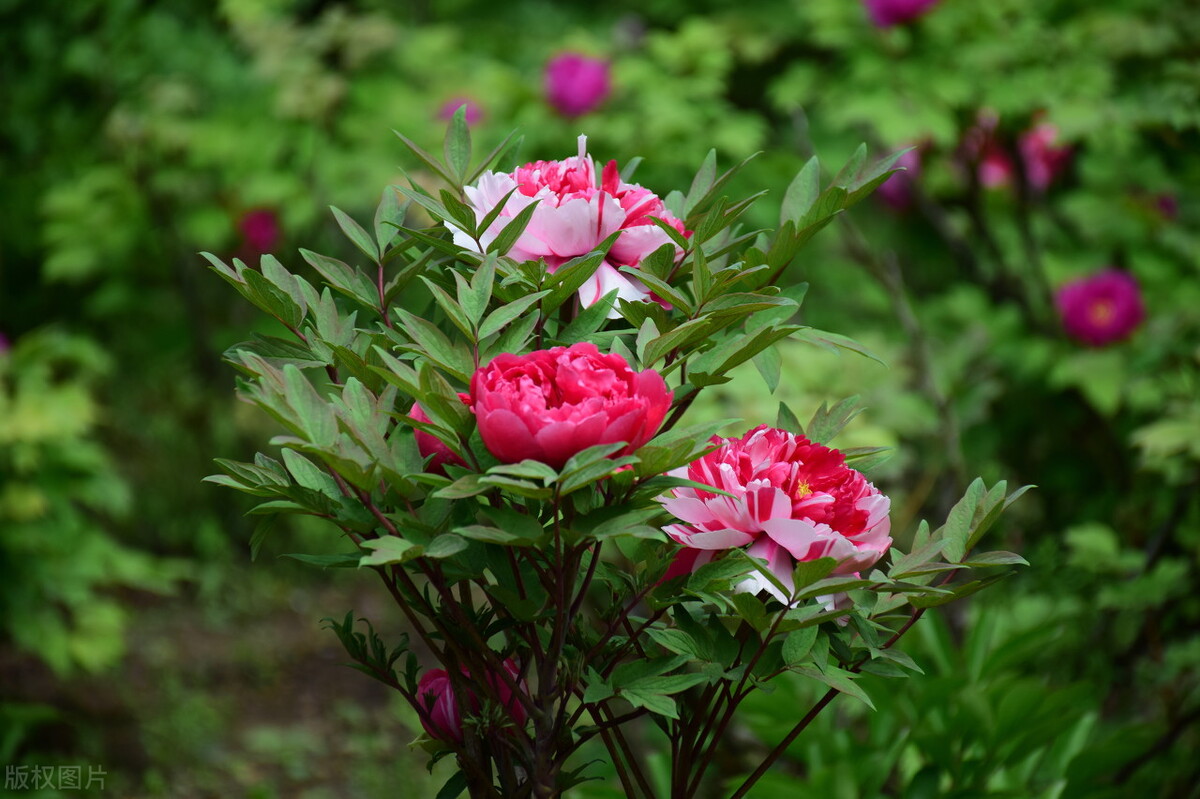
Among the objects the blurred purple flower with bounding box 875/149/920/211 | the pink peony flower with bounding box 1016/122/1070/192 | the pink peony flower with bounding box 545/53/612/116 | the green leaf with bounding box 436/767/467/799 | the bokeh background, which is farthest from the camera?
the blurred purple flower with bounding box 875/149/920/211

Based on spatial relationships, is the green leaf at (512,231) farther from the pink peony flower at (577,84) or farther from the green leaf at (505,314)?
the pink peony flower at (577,84)

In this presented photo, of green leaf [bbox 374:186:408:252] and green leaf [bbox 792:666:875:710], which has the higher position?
green leaf [bbox 374:186:408:252]

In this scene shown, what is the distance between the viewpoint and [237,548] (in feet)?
13.5

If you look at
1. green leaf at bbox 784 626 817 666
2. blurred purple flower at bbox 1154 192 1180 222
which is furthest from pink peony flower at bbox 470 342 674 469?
blurred purple flower at bbox 1154 192 1180 222

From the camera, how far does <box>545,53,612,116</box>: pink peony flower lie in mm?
3025

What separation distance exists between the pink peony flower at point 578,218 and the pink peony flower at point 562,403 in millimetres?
144

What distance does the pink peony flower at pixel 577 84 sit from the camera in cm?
303

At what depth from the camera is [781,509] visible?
79cm

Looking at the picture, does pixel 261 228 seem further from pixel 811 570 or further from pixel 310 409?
pixel 811 570

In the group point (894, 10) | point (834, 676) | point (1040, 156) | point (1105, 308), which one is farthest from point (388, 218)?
point (1040, 156)

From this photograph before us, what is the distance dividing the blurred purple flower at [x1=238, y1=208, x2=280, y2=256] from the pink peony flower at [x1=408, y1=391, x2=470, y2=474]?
336 cm

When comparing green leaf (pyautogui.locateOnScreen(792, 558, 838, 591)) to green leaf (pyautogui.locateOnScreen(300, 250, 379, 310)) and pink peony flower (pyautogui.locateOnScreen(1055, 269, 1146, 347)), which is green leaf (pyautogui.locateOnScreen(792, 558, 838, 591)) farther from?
pink peony flower (pyautogui.locateOnScreen(1055, 269, 1146, 347))

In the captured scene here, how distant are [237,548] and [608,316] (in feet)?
11.8

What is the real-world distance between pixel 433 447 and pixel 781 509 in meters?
0.28
